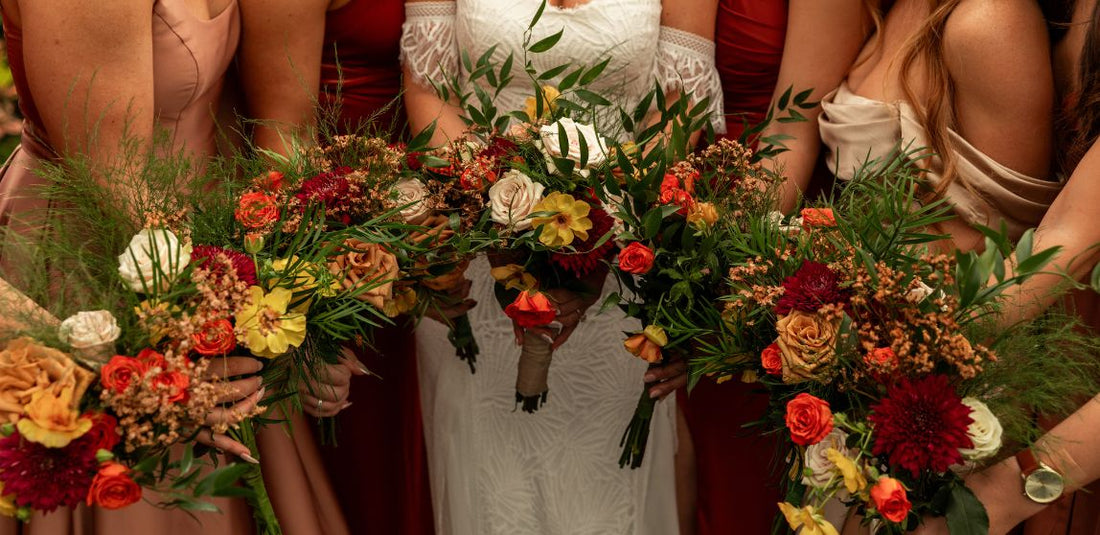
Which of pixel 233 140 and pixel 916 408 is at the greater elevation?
pixel 916 408

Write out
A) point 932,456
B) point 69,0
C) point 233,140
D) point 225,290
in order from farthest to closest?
point 233,140 < point 69,0 < point 225,290 < point 932,456

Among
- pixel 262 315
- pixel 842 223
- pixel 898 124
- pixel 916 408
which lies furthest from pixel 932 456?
pixel 262 315

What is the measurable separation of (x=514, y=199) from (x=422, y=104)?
0.69 meters

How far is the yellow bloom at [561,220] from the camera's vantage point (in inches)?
74.4

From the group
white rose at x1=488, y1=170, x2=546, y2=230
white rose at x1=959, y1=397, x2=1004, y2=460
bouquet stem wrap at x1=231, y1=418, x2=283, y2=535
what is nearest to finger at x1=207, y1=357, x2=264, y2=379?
bouquet stem wrap at x1=231, y1=418, x2=283, y2=535

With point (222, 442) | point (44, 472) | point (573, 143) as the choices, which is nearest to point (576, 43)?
point (573, 143)

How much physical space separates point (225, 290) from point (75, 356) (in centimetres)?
24

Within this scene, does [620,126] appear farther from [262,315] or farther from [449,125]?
[262,315]

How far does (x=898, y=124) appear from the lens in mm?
2156

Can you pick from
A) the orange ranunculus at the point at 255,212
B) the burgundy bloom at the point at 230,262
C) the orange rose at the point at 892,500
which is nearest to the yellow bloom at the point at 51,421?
the burgundy bloom at the point at 230,262

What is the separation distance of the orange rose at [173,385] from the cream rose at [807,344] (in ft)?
2.95

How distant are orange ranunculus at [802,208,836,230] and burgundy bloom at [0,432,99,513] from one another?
1191mm

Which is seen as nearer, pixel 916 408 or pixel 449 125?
pixel 916 408

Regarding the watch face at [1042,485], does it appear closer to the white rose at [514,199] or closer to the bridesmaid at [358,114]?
the white rose at [514,199]
